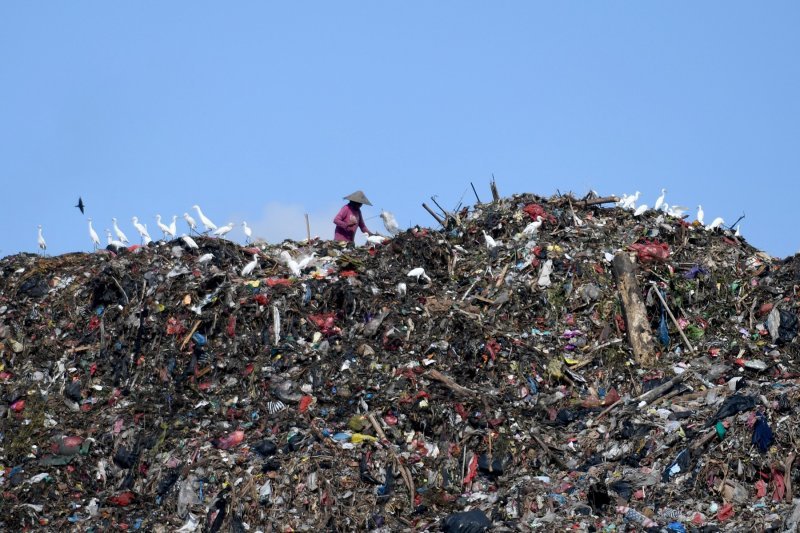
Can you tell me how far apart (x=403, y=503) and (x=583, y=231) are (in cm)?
533

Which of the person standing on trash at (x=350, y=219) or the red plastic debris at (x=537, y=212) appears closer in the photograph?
the red plastic debris at (x=537, y=212)

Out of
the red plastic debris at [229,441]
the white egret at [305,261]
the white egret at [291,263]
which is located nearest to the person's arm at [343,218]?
the white egret at [305,261]

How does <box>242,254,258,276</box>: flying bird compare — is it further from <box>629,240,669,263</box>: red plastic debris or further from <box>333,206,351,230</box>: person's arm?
<box>629,240,669,263</box>: red plastic debris

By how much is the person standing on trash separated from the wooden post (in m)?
3.93

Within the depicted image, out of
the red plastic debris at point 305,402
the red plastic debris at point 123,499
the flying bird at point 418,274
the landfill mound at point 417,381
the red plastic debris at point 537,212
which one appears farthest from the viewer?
the red plastic debris at point 537,212

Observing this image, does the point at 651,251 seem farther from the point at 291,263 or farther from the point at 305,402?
the point at 305,402

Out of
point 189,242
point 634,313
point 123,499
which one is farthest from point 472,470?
point 189,242

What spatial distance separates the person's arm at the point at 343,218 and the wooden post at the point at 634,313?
13.3ft

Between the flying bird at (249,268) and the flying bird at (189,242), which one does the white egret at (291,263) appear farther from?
the flying bird at (189,242)

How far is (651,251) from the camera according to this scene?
1322 centimetres

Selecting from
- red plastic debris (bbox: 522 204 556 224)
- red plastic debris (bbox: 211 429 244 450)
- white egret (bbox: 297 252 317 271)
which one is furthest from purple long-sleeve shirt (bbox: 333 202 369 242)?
red plastic debris (bbox: 211 429 244 450)

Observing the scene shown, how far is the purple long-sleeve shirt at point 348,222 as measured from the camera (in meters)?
15.0

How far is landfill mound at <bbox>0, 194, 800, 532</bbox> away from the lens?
9.71 meters

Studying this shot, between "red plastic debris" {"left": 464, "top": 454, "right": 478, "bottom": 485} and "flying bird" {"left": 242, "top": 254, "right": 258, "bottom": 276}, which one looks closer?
"red plastic debris" {"left": 464, "top": 454, "right": 478, "bottom": 485}
